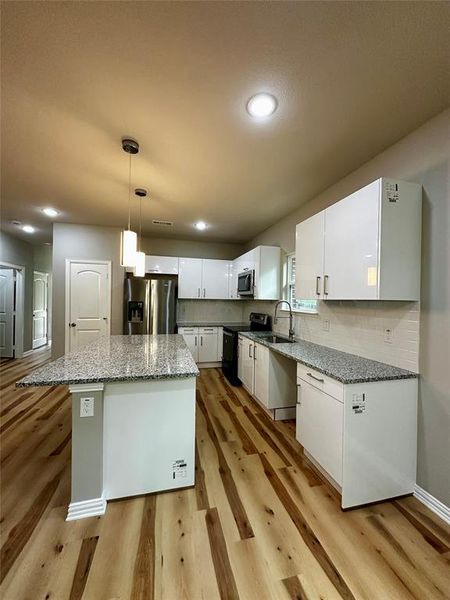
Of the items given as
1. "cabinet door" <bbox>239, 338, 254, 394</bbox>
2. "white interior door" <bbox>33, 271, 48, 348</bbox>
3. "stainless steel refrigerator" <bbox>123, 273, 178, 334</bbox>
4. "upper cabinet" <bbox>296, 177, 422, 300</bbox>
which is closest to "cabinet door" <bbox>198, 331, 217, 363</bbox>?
"stainless steel refrigerator" <bbox>123, 273, 178, 334</bbox>

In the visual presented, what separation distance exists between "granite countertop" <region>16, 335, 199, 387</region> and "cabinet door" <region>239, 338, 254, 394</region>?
1195 mm

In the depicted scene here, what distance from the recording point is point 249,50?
4.13 ft

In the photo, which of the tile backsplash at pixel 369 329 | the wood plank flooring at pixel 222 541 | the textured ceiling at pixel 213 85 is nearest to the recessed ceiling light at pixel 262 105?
the textured ceiling at pixel 213 85

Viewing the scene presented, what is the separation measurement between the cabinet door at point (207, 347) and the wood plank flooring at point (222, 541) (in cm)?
266

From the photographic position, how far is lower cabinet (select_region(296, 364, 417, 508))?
1.67 metres

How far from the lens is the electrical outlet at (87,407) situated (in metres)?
1.56

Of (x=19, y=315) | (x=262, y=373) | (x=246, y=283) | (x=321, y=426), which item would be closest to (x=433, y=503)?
(x=321, y=426)

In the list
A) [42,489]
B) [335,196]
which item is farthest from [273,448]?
[335,196]

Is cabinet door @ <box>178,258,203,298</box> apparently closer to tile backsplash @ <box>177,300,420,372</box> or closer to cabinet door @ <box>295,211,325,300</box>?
tile backsplash @ <box>177,300,420,372</box>

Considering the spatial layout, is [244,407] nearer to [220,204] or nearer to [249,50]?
[220,204]

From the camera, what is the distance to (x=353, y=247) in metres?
1.97

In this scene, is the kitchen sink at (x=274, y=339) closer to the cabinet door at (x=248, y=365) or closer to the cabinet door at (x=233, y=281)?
the cabinet door at (x=248, y=365)

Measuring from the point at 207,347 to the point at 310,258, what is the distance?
2956 millimetres

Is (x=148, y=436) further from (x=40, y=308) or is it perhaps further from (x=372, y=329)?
(x=40, y=308)
